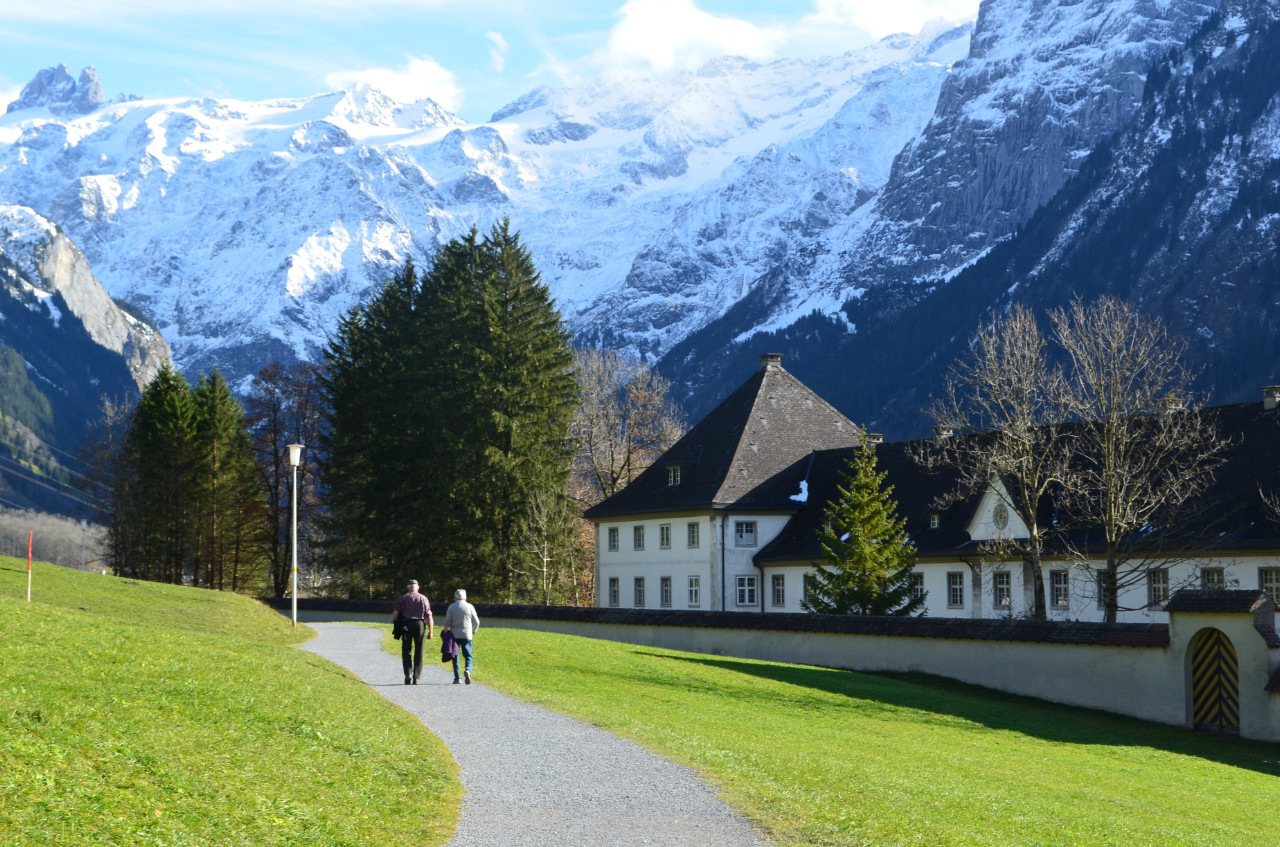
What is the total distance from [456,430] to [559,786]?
49331 mm

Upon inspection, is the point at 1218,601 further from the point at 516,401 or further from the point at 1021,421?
the point at 516,401

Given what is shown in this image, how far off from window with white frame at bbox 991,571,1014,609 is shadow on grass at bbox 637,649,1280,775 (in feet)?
57.1

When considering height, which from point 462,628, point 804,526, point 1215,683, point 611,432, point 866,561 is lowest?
point 1215,683

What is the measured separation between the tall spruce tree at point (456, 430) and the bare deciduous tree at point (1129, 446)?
84.3ft

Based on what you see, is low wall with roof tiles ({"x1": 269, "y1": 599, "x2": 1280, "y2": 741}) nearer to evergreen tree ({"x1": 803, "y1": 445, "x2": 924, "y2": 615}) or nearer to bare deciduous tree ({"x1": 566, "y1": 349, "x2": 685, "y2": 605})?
evergreen tree ({"x1": 803, "y1": 445, "x2": 924, "y2": 615})

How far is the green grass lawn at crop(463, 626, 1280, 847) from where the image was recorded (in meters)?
16.0

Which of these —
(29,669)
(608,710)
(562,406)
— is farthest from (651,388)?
(29,669)

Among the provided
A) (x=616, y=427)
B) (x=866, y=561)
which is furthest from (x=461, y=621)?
(x=616, y=427)

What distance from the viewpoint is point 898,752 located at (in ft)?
79.2

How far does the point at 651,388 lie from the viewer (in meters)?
90.7

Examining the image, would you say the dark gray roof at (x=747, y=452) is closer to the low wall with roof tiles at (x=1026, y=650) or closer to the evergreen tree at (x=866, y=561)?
the evergreen tree at (x=866, y=561)

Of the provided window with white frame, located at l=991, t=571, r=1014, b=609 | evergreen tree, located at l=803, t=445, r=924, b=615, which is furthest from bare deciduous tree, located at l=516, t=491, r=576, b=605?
window with white frame, located at l=991, t=571, r=1014, b=609

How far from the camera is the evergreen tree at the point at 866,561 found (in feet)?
158

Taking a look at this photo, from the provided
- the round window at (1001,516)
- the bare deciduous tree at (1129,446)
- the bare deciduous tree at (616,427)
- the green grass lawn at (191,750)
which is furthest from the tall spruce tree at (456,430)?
the green grass lawn at (191,750)
